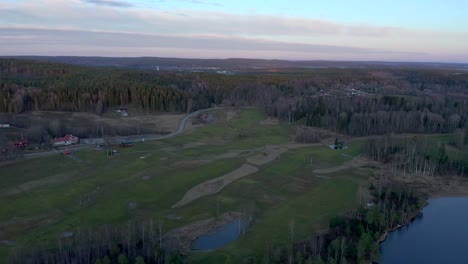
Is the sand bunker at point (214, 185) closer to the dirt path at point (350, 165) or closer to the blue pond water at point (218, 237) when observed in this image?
the blue pond water at point (218, 237)

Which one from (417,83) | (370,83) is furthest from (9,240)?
(417,83)

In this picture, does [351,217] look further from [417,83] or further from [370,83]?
[417,83]

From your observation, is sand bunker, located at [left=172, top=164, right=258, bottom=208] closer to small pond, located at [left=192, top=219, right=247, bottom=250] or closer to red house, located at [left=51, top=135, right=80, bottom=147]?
small pond, located at [left=192, top=219, right=247, bottom=250]

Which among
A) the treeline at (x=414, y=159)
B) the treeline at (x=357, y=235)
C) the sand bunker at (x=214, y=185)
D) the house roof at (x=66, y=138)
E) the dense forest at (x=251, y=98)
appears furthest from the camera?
the dense forest at (x=251, y=98)

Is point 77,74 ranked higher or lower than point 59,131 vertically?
higher

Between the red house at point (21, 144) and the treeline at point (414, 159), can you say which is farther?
the red house at point (21, 144)

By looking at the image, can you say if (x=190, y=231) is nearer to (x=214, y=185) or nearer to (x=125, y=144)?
(x=214, y=185)

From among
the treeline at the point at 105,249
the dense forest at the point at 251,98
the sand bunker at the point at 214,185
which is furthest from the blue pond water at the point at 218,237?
the dense forest at the point at 251,98
